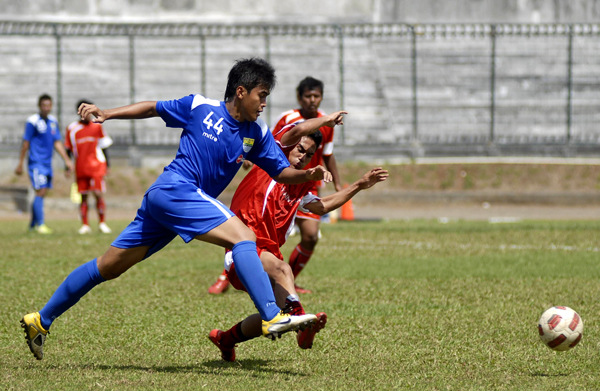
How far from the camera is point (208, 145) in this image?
514cm

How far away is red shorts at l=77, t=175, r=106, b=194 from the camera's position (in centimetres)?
1442

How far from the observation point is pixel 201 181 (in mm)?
5176

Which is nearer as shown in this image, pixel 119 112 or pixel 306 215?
pixel 119 112

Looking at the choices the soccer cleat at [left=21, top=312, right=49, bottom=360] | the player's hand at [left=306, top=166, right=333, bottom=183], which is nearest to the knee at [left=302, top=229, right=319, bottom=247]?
the player's hand at [left=306, top=166, right=333, bottom=183]

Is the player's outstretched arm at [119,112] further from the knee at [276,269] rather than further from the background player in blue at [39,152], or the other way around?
the background player in blue at [39,152]

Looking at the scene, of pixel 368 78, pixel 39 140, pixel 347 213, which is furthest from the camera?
pixel 368 78

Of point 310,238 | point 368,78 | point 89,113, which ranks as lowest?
point 310,238

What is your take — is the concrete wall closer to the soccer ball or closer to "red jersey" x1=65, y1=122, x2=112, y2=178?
"red jersey" x1=65, y1=122, x2=112, y2=178

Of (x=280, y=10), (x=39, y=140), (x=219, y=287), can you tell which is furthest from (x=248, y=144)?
(x=280, y=10)

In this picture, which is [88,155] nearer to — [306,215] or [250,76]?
[306,215]

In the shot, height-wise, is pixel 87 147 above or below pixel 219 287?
above

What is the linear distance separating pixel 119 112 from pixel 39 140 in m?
10.0

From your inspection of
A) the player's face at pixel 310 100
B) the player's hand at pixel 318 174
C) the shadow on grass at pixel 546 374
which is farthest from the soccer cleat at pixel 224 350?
the player's face at pixel 310 100

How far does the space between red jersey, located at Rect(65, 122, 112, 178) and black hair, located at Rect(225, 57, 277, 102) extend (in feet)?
31.6
